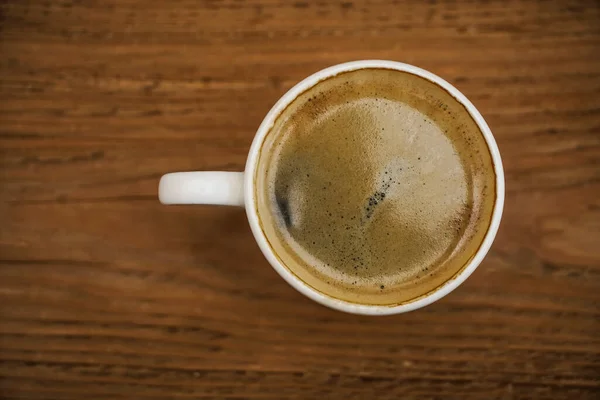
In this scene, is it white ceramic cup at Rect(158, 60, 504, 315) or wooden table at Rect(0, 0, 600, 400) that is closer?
white ceramic cup at Rect(158, 60, 504, 315)

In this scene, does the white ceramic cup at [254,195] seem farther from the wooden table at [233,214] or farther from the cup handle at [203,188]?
the wooden table at [233,214]

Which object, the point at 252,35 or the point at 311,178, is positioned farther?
the point at 252,35

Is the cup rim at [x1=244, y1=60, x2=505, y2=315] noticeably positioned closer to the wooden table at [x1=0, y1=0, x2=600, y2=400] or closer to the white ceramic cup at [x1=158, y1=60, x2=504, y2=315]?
the white ceramic cup at [x1=158, y1=60, x2=504, y2=315]

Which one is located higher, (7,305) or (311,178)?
(311,178)

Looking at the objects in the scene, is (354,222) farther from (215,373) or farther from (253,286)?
(215,373)

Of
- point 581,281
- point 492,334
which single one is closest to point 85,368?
point 492,334

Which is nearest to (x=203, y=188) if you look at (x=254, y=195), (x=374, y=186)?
(x=254, y=195)

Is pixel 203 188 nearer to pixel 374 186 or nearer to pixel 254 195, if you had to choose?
pixel 254 195

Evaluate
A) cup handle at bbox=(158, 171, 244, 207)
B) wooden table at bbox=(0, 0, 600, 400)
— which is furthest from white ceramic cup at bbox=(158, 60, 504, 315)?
wooden table at bbox=(0, 0, 600, 400)
